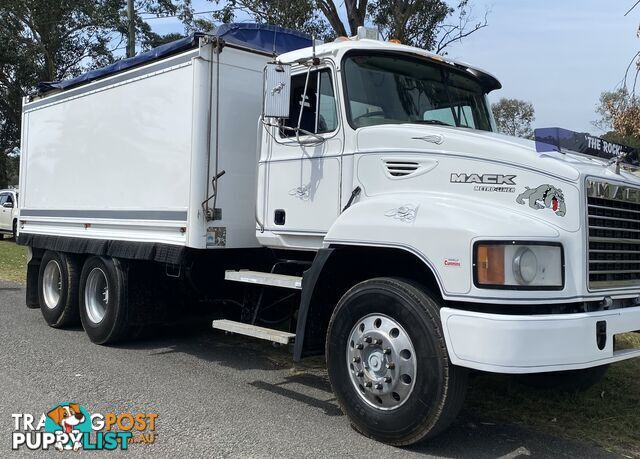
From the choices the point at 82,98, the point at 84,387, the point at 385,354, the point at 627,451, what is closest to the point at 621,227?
the point at 627,451

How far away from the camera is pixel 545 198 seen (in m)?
3.96

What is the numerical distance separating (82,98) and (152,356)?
347 centimetres

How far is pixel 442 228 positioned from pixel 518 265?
1.72 feet

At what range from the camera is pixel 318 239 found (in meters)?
5.25

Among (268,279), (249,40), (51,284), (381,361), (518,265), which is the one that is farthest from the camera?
(51,284)

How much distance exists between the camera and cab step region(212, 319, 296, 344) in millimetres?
5031

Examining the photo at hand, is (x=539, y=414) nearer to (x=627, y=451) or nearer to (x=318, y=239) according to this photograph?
(x=627, y=451)

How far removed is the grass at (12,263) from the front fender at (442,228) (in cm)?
1091

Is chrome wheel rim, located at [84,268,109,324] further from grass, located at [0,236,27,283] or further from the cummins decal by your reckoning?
grass, located at [0,236,27,283]

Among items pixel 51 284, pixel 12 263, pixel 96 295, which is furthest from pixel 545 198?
pixel 12 263

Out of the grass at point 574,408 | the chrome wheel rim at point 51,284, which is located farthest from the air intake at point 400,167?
the chrome wheel rim at point 51,284

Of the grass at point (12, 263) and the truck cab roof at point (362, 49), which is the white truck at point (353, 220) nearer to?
the truck cab roof at point (362, 49)

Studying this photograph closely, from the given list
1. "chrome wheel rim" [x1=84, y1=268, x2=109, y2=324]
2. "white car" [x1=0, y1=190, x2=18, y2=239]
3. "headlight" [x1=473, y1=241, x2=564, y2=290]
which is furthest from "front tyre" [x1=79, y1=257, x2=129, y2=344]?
"white car" [x1=0, y1=190, x2=18, y2=239]

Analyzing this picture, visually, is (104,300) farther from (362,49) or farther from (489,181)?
(489,181)
